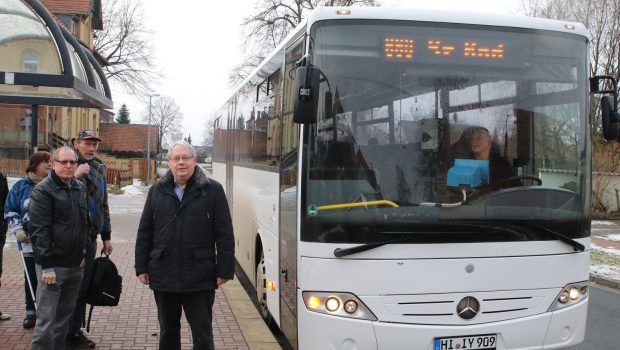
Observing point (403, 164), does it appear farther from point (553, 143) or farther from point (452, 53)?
point (553, 143)

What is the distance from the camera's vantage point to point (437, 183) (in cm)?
446

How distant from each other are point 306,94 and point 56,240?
2281mm

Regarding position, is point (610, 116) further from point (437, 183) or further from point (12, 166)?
point (12, 166)

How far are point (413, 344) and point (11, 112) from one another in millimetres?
A: 21173

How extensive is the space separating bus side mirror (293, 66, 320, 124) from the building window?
260 inches

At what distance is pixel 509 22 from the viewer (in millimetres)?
4785

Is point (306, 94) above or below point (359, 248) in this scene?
above

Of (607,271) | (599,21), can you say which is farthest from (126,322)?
(599,21)

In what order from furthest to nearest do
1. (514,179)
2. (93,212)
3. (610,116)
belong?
(93,212), (610,116), (514,179)

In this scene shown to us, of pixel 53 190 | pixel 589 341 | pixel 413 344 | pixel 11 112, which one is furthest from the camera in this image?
pixel 11 112

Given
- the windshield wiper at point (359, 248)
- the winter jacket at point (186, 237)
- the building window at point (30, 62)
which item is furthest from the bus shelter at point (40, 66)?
the windshield wiper at point (359, 248)

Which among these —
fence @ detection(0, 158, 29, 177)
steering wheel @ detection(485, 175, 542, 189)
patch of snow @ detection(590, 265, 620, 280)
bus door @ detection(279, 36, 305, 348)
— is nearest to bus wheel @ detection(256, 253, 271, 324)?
bus door @ detection(279, 36, 305, 348)

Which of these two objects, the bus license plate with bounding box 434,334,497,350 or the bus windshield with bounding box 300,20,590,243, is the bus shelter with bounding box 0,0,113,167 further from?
the bus license plate with bounding box 434,334,497,350

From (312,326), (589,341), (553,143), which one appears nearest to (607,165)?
(589,341)
